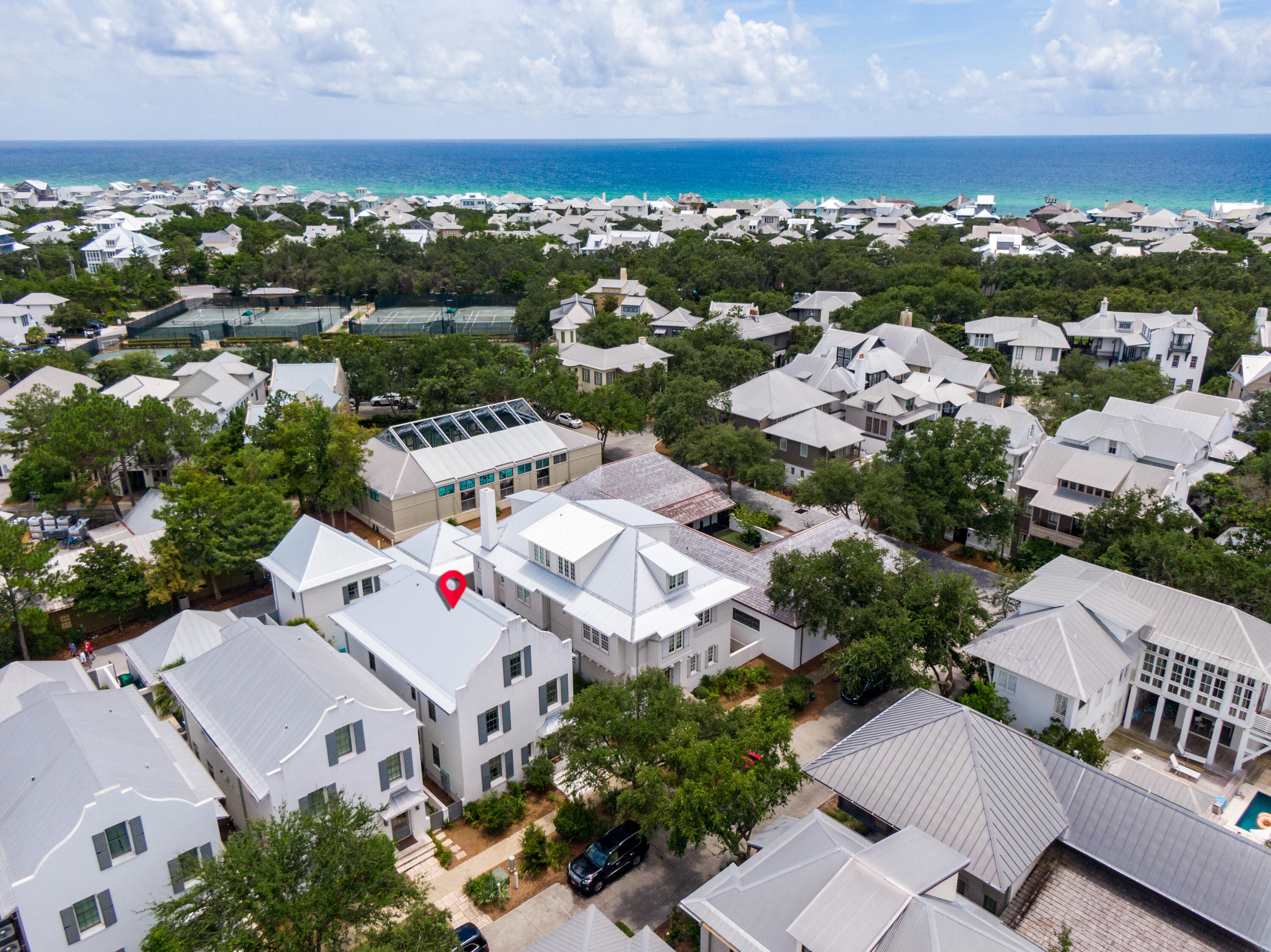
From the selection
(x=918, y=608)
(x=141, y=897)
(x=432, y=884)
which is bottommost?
(x=432, y=884)

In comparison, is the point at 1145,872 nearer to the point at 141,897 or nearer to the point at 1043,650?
the point at 1043,650

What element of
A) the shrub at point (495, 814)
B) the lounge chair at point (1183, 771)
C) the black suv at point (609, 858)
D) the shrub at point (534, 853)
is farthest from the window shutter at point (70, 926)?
the lounge chair at point (1183, 771)

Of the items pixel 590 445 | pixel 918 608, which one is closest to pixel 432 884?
pixel 918 608

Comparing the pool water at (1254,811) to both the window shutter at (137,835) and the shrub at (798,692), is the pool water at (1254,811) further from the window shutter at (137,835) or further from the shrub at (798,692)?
the window shutter at (137,835)

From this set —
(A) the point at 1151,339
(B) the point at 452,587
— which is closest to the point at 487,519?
(B) the point at 452,587

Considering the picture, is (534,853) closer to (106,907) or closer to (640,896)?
(640,896)

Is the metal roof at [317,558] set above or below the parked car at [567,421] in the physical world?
above

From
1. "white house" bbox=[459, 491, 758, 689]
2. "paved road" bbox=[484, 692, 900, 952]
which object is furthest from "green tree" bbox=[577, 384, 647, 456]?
"paved road" bbox=[484, 692, 900, 952]
